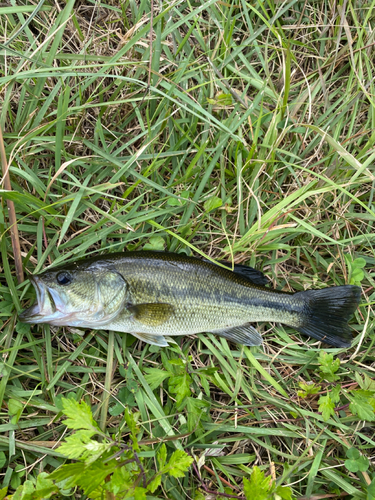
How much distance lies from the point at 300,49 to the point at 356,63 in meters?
0.58

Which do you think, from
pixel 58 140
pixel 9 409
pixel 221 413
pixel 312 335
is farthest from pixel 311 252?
pixel 9 409

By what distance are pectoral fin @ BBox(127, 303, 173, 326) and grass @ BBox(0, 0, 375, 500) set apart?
1.00 ft

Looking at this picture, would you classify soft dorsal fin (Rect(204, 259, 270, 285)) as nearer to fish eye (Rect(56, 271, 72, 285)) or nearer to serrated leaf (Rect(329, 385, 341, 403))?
serrated leaf (Rect(329, 385, 341, 403))

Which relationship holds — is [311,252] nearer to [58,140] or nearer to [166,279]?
[166,279]

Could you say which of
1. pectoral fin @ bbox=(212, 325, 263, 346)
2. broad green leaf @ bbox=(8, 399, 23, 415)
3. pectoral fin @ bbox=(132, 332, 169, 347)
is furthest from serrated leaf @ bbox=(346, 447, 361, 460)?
broad green leaf @ bbox=(8, 399, 23, 415)

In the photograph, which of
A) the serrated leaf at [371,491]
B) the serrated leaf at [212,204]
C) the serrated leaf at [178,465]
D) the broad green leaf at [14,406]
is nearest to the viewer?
the serrated leaf at [178,465]

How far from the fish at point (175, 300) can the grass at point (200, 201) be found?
0.53ft

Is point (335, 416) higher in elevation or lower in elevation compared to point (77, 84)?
lower

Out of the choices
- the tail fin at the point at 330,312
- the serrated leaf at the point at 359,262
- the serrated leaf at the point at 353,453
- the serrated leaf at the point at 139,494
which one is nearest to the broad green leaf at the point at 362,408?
the serrated leaf at the point at 353,453

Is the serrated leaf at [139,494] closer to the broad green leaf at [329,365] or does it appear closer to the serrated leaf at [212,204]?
the broad green leaf at [329,365]

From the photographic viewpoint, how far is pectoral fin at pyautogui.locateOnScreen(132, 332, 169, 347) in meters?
3.08

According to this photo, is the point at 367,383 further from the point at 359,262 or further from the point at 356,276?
the point at 359,262

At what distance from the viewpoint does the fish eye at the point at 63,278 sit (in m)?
2.88

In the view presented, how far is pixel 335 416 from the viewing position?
3217 millimetres
